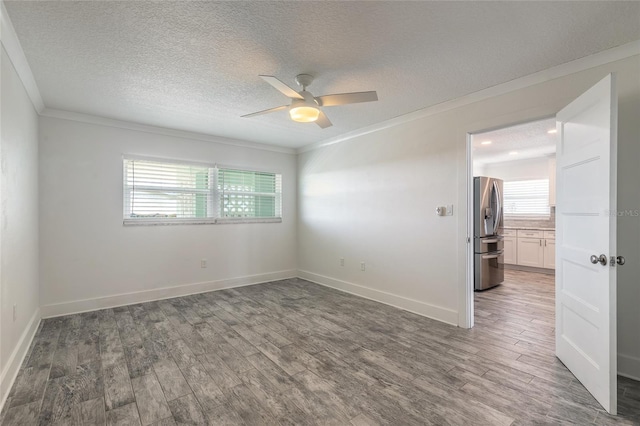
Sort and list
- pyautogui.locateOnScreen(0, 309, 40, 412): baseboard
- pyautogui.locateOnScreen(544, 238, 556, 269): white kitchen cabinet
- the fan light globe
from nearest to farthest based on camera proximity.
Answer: pyautogui.locateOnScreen(0, 309, 40, 412): baseboard
the fan light globe
pyautogui.locateOnScreen(544, 238, 556, 269): white kitchen cabinet

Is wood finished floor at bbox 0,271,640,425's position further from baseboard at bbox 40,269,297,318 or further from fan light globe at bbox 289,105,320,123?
fan light globe at bbox 289,105,320,123

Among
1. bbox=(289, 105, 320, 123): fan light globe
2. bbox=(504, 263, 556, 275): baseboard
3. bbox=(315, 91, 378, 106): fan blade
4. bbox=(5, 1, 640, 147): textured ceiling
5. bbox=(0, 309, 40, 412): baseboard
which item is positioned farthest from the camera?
bbox=(504, 263, 556, 275): baseboard

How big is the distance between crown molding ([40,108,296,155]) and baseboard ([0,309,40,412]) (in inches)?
92.1

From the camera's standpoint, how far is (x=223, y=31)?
2.00 metres

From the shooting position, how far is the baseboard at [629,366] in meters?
2.16

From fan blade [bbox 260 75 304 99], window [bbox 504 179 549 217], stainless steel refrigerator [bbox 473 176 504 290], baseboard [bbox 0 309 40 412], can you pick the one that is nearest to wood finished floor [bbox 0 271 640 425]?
baseboard [bbox 0 309 40 412]

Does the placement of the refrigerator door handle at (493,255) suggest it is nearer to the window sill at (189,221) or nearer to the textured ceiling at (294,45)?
the textured ceiling at (294,45)

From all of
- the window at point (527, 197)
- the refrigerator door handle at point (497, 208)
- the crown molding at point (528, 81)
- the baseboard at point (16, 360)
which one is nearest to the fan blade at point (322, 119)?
the crown molding at point (528, 81)

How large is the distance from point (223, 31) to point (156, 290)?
3.63m

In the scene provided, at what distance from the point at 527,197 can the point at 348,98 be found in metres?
6.21

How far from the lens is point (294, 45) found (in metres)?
2.16

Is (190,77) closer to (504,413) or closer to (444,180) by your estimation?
(444,180)

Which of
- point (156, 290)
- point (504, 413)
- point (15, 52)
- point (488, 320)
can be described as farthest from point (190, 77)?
point (488, 320)

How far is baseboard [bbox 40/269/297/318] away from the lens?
354 cm
